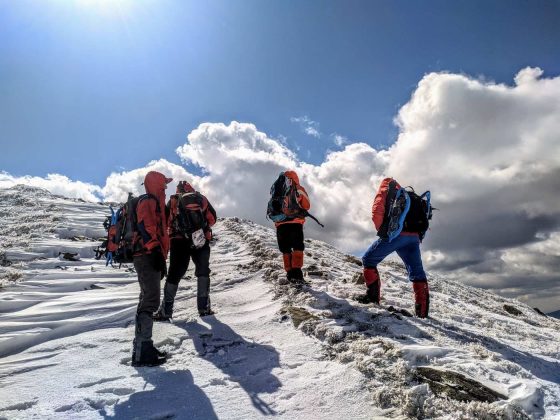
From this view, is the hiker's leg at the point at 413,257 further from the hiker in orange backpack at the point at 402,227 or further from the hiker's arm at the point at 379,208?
the hiker's arm at the point at 379,208

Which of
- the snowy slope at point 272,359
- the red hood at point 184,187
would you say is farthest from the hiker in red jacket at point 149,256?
the red hood at point 184,187

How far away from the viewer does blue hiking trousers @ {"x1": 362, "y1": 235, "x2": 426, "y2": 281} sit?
6.21 meters

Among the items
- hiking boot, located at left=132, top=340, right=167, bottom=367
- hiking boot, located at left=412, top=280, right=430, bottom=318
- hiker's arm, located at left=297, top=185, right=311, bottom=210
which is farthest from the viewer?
hiker's arm, located at left=297, top=185, right=311, bottom=210

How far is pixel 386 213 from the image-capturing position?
609 cm

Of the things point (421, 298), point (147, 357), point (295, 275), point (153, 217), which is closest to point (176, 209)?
point (153, 217)

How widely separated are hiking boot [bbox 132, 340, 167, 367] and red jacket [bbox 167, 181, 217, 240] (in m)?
2.24

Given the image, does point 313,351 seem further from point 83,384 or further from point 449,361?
point 83,384

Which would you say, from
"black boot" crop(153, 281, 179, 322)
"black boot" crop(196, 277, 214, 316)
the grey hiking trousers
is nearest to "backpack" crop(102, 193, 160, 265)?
the grey hiking trousers

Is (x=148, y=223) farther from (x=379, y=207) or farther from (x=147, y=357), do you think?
(x=379, y=207)

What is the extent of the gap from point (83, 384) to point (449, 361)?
12.8 ft

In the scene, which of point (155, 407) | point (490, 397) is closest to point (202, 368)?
point (155, 407)

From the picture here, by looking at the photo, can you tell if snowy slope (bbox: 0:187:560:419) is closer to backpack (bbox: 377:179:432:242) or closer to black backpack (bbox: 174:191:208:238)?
backpack (bbox: 377:179:432:242)

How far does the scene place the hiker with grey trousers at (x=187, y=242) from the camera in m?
6.51

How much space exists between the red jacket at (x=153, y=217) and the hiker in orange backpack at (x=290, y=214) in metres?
3.07
